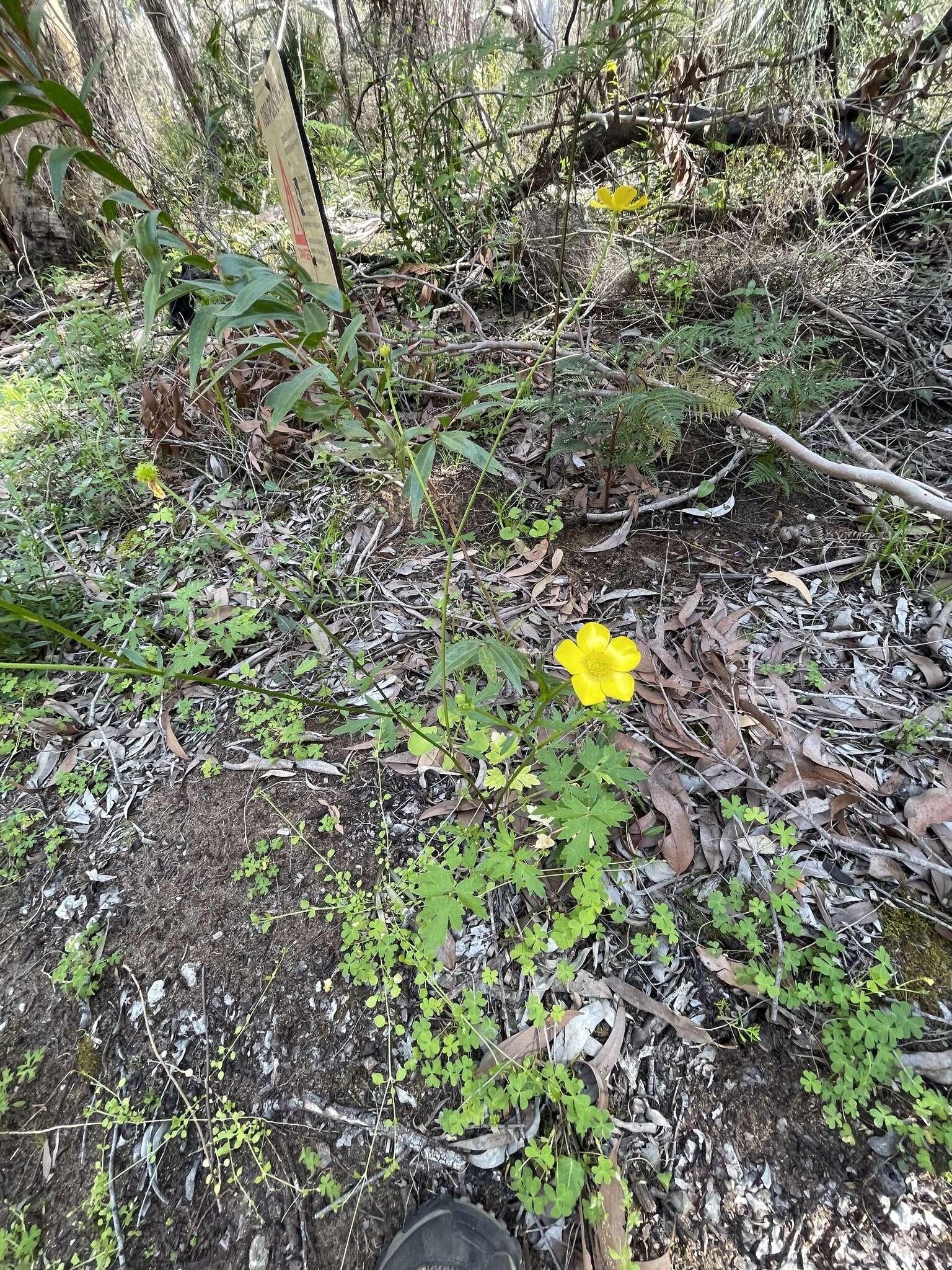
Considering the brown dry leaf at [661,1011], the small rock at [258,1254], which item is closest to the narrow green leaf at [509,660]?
the brown dry leaf at [661,1011]

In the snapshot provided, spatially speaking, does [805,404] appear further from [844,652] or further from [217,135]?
[217,135]

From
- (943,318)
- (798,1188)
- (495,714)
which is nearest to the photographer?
(798,1188)

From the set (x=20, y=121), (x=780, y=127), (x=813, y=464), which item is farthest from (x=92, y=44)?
(x=813, y=464)

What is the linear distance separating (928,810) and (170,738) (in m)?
2.06

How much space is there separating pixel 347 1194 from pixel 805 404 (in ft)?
8.19

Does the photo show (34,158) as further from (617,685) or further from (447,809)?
(447,809)

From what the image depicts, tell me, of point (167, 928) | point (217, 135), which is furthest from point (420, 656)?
point (217, 135)

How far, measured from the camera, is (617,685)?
1011 mm

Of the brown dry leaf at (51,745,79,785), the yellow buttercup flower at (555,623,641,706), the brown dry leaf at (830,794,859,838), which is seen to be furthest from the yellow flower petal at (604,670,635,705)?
the brown dry leaf at (51,745,79,785)

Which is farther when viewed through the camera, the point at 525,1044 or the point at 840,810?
the point at 840,810

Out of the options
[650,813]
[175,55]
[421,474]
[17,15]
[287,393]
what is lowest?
[650,813]

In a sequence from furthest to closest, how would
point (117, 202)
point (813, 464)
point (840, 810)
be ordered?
point (813, 464)
point (840, 810)
point (117, 202)

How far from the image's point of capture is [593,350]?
2432 millimetres

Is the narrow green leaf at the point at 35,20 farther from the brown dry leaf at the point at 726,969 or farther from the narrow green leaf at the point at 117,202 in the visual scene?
the brown dry leaf at the point at 726,969
